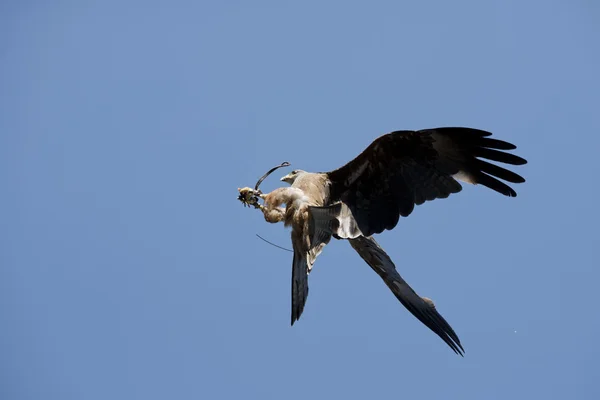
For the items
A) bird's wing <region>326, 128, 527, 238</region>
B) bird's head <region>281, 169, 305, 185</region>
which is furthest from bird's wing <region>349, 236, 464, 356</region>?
bird's head <region>281, 169, 305, 185</region>

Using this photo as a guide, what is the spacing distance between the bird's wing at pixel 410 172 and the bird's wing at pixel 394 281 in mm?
682

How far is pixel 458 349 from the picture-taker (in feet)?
26.6

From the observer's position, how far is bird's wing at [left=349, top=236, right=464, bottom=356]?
27.9 feet

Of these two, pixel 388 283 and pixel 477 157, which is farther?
pixel 388 283

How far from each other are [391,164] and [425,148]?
42cm

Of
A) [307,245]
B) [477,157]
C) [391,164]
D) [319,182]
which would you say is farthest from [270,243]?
[477,157]

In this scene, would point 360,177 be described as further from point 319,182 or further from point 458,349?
point 458,349

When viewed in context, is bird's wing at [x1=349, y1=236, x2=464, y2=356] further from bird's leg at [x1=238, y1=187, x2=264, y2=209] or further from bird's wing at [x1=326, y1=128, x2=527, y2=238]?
bird's leg at [x1=238, y1=187, x2=264, y2=209]

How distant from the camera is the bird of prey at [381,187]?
745cm

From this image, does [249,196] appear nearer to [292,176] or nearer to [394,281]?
[292,176]

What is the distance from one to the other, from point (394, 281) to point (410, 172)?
61.3 inches

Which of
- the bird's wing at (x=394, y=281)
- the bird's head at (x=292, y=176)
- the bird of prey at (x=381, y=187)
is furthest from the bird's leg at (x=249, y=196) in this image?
the bird's wing at (x=394, y=281)

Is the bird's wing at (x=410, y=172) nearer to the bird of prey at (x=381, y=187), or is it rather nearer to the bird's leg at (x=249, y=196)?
the bird of prey at (x=381, y=187)

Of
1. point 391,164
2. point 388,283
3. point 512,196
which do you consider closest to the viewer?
point 512,196
